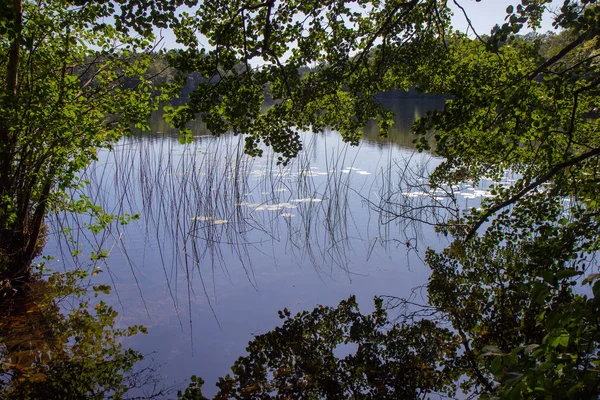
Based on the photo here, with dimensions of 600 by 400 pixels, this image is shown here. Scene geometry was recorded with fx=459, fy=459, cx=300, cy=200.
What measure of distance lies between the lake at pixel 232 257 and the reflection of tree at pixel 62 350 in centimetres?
21

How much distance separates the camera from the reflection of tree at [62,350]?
323 centimetres

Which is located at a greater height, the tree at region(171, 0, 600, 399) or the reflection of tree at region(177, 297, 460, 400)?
the tree at region(171, 0, 600, 399)

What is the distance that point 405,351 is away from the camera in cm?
368

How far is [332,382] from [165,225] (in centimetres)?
430

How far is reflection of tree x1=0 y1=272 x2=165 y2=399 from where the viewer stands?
10.6ft

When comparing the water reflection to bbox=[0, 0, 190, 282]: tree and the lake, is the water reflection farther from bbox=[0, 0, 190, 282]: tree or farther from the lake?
bbox=[0, 0, 190, 282]: tree

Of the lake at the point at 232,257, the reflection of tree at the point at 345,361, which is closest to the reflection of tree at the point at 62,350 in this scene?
the lake at the point at 232,257

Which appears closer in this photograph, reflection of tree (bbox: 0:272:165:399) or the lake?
reflection of tree (bbox: 0:272:165:399)

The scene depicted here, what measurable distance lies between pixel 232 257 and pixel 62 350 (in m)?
2.49

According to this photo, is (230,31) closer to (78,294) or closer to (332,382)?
(332,382)

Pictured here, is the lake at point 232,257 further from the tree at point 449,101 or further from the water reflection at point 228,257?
the tree at point 449,101

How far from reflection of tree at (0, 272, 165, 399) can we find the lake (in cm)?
21

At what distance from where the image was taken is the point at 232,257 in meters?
5.95

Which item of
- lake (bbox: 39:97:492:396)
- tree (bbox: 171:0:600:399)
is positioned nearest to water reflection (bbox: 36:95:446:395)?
lake (bbox: 39:97:492:396)
